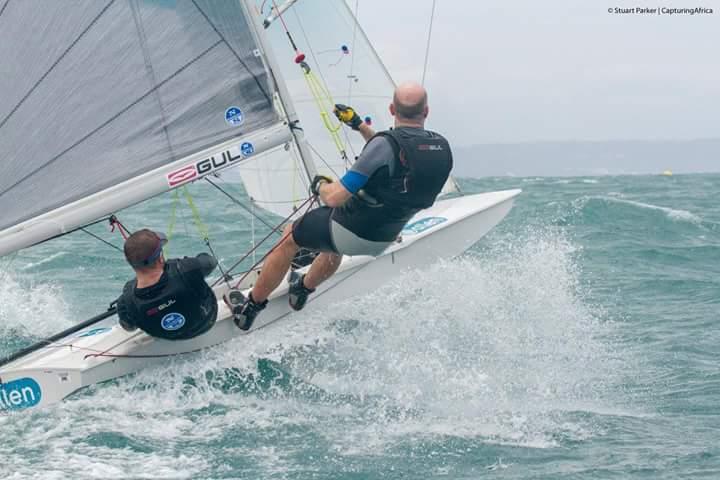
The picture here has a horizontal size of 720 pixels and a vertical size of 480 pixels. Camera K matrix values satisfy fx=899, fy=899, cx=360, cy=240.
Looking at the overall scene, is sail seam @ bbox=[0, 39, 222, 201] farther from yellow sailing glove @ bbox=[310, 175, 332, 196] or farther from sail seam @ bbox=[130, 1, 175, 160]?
yellow sailing glove @ bbox=[310, 175, 332, 196]

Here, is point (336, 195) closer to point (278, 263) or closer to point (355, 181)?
point (355, 181)

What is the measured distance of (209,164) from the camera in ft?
15.2

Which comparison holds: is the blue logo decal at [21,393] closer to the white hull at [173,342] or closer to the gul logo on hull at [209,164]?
the white hull at [173,342]

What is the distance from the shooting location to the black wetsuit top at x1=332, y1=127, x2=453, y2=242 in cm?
427

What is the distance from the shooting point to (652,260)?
8570 millimetres

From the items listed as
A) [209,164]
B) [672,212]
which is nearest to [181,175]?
[209,164]

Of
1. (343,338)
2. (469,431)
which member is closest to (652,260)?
(343,338)

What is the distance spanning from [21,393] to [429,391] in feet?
6.81

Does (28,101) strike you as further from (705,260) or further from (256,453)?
(705,260)

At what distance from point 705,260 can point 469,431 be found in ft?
17.9

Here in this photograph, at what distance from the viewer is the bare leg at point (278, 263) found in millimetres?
4754

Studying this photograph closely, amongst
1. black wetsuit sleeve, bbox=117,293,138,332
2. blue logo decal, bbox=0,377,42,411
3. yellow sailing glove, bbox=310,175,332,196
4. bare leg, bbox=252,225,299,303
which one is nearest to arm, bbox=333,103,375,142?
yellow sailing glove, bbox=310,175,332,196

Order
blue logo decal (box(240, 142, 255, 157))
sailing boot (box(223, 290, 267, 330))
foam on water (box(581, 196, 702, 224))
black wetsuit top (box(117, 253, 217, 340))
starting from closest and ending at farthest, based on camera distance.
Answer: black wetsuit top (box(117, 253, 217, 340))
blue logo decal (box(240, 142, 255, 157))
sailing boot (box(223, 290, 267, 330))
foam on water (box(581, 196, 702, 224))

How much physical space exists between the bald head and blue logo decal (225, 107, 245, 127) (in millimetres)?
869
